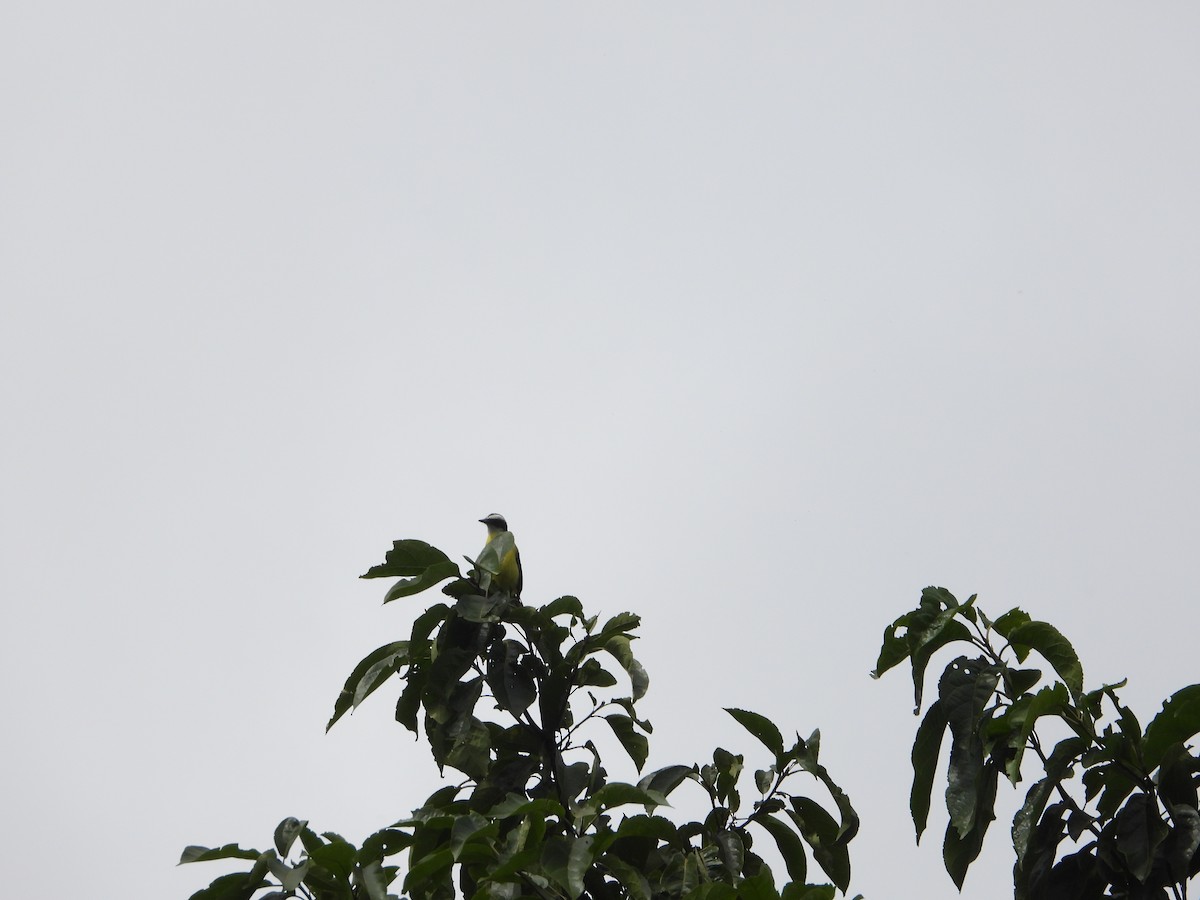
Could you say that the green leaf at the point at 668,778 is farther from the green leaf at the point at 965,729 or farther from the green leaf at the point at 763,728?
the green leaf at the point at 965,729

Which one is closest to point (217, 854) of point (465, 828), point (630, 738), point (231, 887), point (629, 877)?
point (231, 887)

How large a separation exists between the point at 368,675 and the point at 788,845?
1.70m

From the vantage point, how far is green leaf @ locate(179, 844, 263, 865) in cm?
367

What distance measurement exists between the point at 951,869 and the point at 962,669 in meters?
0.62

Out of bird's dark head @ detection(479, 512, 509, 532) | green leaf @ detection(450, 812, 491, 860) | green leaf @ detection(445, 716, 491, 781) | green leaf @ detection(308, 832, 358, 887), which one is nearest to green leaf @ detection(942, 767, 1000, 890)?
green leaf @ detection(450, 812, 491, 860)

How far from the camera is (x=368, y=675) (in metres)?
4.58

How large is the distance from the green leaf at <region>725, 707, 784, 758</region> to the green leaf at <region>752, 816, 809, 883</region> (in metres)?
0.27

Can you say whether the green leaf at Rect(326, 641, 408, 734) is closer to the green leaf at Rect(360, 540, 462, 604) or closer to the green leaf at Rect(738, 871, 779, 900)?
the green leaf at Rect(360, 540, 462, 604)

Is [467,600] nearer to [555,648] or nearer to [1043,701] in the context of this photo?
[555,648]

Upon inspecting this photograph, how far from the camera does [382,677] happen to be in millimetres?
4594

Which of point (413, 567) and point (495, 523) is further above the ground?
point (495, 523)

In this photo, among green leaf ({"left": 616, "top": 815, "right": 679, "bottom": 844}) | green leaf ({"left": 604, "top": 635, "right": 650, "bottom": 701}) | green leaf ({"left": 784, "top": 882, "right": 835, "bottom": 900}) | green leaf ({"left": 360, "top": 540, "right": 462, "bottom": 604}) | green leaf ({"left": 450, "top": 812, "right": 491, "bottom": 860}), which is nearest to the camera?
green leaf ({"left": 784, "top": 882, "right": 835, "bottom": 900})

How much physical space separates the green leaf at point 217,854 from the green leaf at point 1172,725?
2.70 m

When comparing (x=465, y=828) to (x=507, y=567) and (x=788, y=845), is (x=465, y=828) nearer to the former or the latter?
(x=788, y=845)
